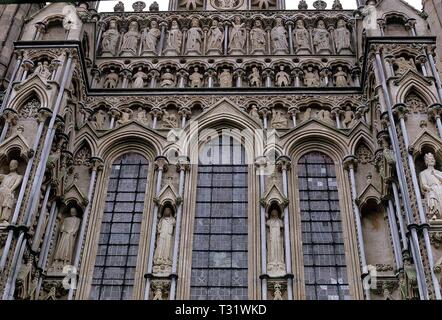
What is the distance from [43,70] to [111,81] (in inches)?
116

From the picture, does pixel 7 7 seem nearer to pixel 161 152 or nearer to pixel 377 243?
pixel 161 152

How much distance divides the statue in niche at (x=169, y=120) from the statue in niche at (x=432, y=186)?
7.55m

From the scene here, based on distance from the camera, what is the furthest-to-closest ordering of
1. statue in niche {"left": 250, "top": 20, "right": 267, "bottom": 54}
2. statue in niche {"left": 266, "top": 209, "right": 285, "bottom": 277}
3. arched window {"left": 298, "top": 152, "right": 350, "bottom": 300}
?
statue in niche {"left": 250, "top": 20, "right": 267, "bottom": 54}
arched window {"left": 298, "top": 152, "right": 350, "bottom": 300}
statue in niche {"left": 266, "top": 209, "right": 285, "bottom": 277}

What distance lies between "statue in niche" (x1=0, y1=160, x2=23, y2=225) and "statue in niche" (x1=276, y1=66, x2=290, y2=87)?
28.4 feet

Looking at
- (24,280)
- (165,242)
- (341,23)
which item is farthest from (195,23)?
(24,280)

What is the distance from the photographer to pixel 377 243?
1777 centimetres

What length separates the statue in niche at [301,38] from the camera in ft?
75.9

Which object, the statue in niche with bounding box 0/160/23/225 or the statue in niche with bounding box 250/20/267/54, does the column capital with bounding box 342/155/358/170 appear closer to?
the statue in niche with bounding box 250/20/267/54

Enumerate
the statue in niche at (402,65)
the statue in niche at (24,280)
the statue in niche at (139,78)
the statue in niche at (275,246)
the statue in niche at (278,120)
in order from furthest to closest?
1. the statue in niche at (139,78)
2. the statue in niche at (278,120)
3. the statue in niche at (402,65)
4. the statue in niche at (275,246)
5. the statue in niche at (24,280)

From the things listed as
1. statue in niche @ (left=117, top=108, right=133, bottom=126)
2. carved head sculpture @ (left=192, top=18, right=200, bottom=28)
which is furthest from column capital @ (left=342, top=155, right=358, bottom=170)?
carved head sculpture @ (left=192, top=18, right=200, bottom=28)

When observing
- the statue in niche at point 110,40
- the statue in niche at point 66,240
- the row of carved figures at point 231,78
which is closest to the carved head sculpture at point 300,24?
the row of carved figures at point 231,78

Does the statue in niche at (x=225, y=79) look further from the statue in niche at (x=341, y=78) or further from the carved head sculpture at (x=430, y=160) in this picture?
the carved head sculpture at (x=430, y=160)

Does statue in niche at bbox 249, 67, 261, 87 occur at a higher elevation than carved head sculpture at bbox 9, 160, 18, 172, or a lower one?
higher

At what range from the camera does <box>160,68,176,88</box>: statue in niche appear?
72.7 feet
